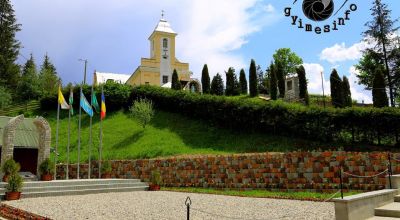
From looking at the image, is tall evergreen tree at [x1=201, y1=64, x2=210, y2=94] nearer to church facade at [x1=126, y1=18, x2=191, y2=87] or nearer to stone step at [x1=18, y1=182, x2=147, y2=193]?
church facade at [x1=126, y1=18, x2=191, y2=87]

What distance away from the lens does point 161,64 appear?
167ft

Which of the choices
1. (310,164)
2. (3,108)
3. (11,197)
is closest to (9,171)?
(11,197)

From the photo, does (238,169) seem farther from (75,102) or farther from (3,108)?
(3,108)

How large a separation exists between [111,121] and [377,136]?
69.2 ft

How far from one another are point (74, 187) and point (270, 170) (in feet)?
28.1

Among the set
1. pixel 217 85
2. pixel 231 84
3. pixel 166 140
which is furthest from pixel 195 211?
pixel 217 85

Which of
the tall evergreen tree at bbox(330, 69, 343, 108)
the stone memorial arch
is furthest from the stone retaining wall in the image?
the tall evergreen tree at bbox(330, 69, 343, 108)

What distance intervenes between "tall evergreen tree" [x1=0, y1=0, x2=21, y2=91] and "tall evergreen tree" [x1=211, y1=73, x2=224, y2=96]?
26.4 m

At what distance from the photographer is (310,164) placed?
14469mm

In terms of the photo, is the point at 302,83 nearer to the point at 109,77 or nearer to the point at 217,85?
the point at 217,85

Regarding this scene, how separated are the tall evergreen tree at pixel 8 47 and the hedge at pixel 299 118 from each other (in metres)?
29.6

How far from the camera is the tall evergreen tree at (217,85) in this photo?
45.3 meters

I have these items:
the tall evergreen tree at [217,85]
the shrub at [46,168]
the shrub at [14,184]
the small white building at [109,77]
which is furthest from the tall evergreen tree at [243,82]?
the shrub at [14,184]

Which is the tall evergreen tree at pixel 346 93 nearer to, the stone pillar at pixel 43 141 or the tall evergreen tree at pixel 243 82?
the tall evergreen tree at pixel 243 82
